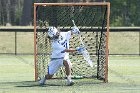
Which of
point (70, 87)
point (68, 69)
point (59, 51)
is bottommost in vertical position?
point (70, 87)

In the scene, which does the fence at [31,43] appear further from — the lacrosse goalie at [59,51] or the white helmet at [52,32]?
the white helmet at [52,32]

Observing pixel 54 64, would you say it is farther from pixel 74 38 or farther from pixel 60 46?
pixel 74 38

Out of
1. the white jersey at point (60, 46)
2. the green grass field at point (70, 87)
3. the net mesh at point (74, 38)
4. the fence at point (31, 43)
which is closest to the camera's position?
the green grass field at point (70, 87)

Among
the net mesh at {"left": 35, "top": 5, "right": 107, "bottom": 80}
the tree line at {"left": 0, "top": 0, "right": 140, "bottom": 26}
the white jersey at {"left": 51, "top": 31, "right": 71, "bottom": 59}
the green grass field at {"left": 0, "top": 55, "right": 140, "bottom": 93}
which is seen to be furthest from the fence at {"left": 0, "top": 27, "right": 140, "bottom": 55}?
the white jersey at {"left": 51, "top": 31, "right": 71, "bottom": 59}

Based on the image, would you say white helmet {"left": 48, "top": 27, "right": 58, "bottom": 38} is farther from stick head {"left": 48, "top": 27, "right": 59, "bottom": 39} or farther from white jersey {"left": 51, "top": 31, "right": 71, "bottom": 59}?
white jersey {"left": 51, "top": 31, "right": 71, "bottom": 59}

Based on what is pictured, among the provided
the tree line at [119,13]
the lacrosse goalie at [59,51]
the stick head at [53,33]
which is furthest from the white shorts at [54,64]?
the tree line at [119,13]

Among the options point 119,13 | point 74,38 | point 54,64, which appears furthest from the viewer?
point 119,13

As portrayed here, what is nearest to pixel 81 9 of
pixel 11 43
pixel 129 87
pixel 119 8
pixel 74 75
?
pixel 74 75

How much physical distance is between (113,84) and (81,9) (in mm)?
2724

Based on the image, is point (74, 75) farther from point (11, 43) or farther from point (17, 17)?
point (17, 17)

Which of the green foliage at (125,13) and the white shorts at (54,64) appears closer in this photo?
the white shorts at (54,64)

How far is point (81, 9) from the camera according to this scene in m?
16.7

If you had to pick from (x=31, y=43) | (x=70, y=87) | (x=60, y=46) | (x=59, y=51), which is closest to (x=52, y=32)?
(x=60, y=46)

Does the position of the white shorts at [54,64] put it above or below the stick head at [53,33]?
below
